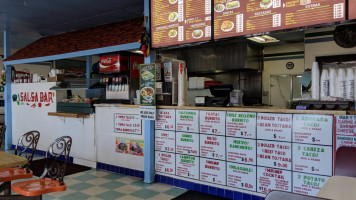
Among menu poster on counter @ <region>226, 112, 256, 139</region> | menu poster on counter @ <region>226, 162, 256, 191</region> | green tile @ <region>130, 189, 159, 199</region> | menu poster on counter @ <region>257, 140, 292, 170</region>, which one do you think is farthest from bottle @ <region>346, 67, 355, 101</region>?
green tile @ <region>130, 189, 159, 199</region>

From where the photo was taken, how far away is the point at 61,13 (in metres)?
5.97

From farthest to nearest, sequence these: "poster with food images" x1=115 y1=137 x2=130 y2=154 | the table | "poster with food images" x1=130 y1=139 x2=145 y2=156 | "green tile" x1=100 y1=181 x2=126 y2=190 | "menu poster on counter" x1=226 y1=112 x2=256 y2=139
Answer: "poster with food images" x1=115 y1=137 x2=130 y2=154
"poster with food images" x1=130 y1=139 x2=145 y2=156
"green tile" x1=100 y1=181 x2=126 y2=190
"menu poster on counter" x1=226 y1=112 x2=256 y2=139
the table

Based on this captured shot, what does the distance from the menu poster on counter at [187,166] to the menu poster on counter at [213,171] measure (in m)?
0.10

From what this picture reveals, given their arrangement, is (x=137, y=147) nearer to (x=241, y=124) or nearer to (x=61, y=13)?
(x=241, y=124)

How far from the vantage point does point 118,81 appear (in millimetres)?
5332

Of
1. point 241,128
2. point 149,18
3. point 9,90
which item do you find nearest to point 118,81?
point 149,18

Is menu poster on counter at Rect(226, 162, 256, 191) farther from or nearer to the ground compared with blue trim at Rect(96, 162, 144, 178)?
farther from the ground

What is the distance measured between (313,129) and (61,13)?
18.1ft

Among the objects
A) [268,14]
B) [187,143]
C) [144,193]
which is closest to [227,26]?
[268,14]

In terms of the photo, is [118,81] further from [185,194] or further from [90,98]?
[185,194]

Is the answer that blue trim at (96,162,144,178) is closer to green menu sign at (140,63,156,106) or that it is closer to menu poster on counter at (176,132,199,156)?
menu poster on counter at (176,132,199,156)

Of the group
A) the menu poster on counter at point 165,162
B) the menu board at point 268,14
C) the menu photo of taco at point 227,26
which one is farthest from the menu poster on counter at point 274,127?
the menu poster on counter at point 165,162

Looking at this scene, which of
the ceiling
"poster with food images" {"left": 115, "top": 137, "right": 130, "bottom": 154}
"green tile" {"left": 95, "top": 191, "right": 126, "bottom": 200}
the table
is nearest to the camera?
the table

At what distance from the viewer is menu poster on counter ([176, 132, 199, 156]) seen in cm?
411
